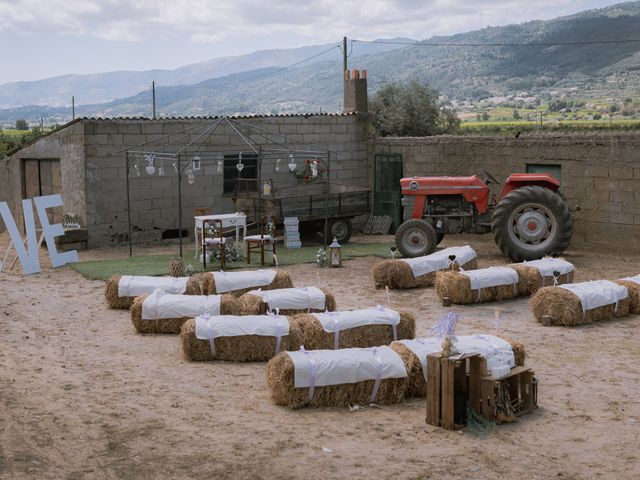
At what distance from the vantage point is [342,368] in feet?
27.6

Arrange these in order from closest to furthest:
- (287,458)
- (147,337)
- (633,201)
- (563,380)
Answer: (287,458), (563,380), (147,337), (633,201)

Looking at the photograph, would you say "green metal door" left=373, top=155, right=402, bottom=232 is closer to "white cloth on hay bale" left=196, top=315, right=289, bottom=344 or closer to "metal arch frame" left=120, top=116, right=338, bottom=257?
"metal arch frame" left=120, top=116, right=338, bottom=257

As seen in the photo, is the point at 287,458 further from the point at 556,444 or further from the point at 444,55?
the point at 444,55

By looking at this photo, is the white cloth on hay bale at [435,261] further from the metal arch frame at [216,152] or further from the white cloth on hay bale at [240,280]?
the metal arch frame at [216,152]

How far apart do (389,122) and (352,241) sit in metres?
9.42

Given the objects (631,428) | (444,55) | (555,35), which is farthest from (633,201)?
(444,55)

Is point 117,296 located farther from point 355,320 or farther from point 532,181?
point 532,181

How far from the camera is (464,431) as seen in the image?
7809mm

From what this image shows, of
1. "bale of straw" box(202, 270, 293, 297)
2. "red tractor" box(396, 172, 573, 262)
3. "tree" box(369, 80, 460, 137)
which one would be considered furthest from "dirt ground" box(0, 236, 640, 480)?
"tree" box(369, 80, 460, 137)

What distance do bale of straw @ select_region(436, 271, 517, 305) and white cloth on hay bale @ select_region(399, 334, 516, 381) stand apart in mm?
4048

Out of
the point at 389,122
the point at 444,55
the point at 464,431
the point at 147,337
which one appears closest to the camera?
the point at 464,431

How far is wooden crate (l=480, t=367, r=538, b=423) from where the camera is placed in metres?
7.97

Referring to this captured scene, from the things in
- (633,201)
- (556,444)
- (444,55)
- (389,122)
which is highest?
(444,55)

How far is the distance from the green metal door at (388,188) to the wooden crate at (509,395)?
14262 mm
